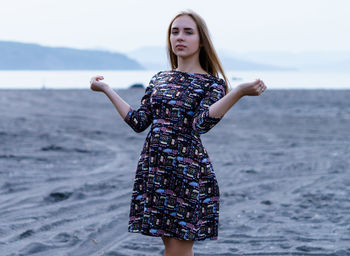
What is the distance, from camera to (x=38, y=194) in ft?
21.7

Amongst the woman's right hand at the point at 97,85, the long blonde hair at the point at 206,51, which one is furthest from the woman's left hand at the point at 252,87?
the woman's right hand at the point at 97,85

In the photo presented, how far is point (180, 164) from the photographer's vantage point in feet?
9.07

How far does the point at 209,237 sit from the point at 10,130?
10930mm

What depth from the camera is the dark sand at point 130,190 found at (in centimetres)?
486

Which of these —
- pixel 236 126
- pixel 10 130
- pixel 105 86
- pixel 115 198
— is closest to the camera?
pixel 105 86

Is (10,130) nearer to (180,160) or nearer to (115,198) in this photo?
(115,198)

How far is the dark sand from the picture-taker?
4859mm

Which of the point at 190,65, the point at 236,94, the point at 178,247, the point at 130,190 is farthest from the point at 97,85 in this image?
the point at 130,190

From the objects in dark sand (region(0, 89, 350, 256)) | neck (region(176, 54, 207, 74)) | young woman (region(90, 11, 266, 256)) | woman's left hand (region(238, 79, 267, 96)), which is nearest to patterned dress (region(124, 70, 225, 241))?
young woman (region(90, 11, 266, 256))

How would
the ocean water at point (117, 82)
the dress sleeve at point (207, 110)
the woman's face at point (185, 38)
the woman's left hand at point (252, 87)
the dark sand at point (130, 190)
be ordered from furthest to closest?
1. the ocean water at point (117, 82)
2. the dark sand at point (130, 190)
3. the woman's face at point (185, 38)
4. the dress sleeve at point (207, 110)
5. the woman's left hand at point (252, 87)

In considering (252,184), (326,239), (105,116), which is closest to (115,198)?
(252,184)

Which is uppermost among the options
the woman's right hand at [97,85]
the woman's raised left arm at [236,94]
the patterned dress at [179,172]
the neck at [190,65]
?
the neck at [190,65]

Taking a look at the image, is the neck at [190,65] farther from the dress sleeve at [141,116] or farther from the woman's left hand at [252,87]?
the woman's left hand at [252,87]

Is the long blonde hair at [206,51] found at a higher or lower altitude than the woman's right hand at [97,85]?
higher
